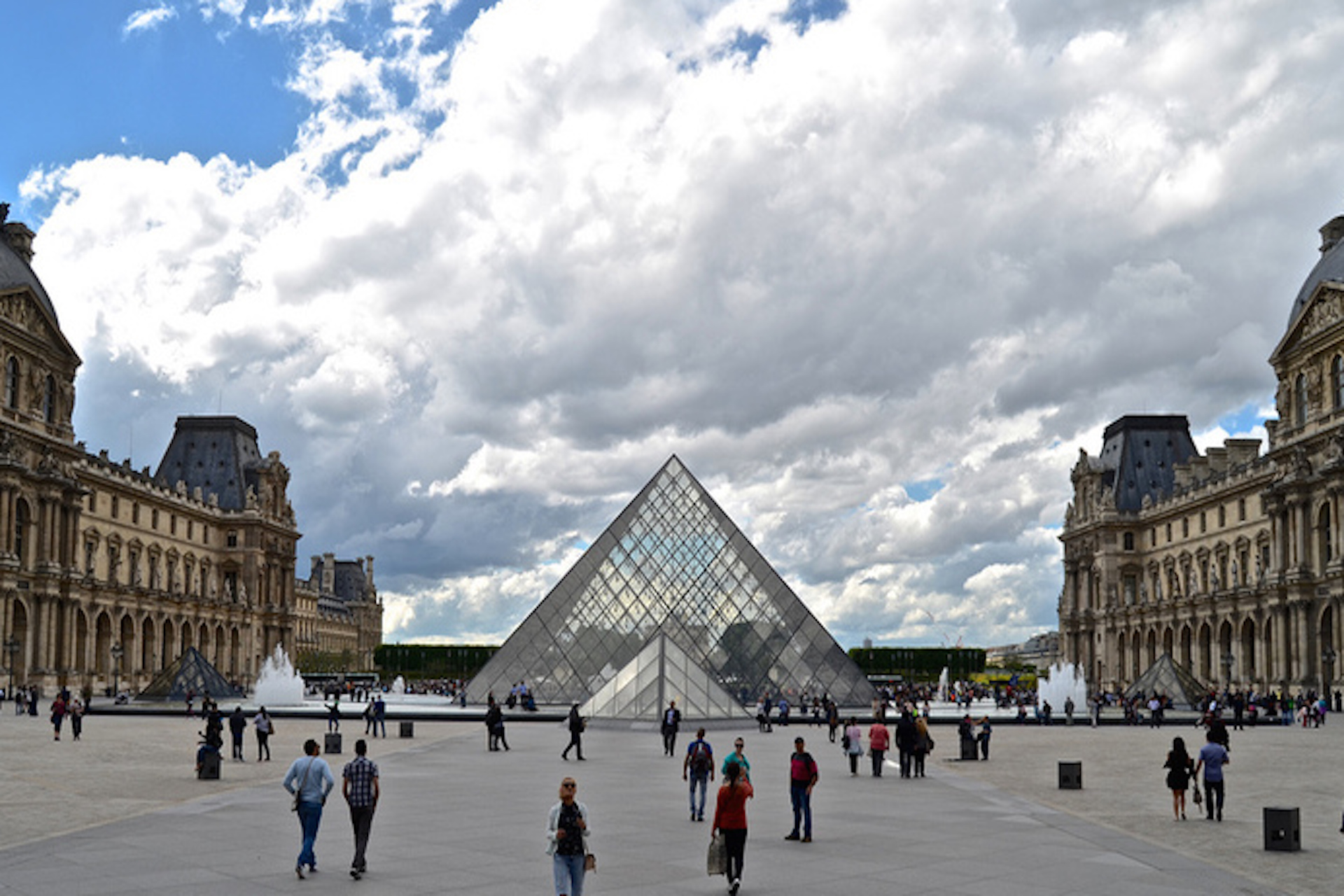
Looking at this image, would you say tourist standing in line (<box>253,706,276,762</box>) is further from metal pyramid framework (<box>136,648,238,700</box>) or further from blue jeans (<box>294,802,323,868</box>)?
metal pyramid framework (<box>136,648,238,700</box>)

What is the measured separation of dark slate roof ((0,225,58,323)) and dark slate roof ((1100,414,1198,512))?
5882 cm

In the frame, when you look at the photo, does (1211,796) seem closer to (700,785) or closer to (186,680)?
(700,785)

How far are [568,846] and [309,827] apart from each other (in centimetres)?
285

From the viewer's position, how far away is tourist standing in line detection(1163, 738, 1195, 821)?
1402cm

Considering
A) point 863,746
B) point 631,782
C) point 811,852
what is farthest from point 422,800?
point 863,746

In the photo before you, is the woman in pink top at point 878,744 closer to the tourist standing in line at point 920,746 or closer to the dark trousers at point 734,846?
the tourist standing in line at point 920,746

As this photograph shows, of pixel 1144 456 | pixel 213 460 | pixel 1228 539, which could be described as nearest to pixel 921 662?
pixel 1144 456

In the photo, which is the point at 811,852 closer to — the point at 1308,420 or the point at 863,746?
the point at 863,746

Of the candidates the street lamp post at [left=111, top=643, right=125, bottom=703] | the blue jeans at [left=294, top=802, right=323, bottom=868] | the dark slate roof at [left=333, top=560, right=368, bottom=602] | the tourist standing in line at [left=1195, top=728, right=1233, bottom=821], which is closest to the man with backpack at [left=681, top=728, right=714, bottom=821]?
the blue jeans at [left=294, top=802, right=323, bottom=868]

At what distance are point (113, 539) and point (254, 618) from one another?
58.9ft

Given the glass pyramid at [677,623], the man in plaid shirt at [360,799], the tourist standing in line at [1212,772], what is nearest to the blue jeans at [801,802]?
the man in plaid shirt at [360,799]

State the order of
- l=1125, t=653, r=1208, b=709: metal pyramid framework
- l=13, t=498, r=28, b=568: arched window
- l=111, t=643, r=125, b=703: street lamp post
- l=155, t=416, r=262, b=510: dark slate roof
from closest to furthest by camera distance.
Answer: l=1125, t=653, r=1208, b=709: metal pyramid framework < l=13, t=498, r=28, b=568: arched window < l=111, t=643, r=125, b=703: street lamp post < l=155, t=416, r=262, b=510: dark slate roof

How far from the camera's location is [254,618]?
83.4 m

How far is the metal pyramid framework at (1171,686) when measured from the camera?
1897 inches
